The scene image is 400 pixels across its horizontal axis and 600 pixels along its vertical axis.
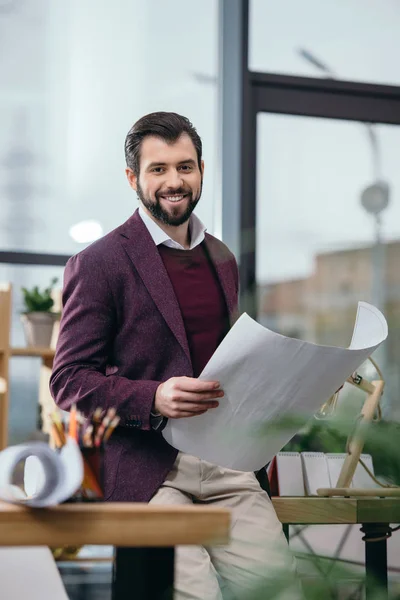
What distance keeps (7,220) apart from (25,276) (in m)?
0.25

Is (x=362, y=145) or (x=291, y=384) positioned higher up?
(x=362, y=145)

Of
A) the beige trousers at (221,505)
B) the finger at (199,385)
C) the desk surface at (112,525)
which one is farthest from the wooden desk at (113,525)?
the beige trousers at (221,505)

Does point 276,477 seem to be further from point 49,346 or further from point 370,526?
point 49,346

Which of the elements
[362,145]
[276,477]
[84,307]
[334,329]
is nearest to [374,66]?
[362,145]

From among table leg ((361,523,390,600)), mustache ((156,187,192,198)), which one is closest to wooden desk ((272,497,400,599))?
table leg ((361,523,390,600))

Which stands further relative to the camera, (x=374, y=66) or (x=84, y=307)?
(x=374, y=66)

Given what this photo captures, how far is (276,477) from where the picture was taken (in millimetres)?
2049

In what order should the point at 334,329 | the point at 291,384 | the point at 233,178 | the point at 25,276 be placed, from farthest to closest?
1. the point at 25,276
2. the point at 233,178
3. the point at 291,384
4. the point at 334,329

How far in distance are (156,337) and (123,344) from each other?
61 millimetres

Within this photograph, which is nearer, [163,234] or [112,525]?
[112,525]

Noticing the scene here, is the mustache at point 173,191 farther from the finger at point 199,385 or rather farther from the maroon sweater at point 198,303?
the finger at point 199,385

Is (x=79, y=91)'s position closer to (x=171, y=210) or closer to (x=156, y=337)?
(x=171, y=210)

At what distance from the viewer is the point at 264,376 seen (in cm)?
113

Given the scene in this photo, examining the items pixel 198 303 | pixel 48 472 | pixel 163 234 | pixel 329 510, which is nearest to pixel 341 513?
pixel 329 510
